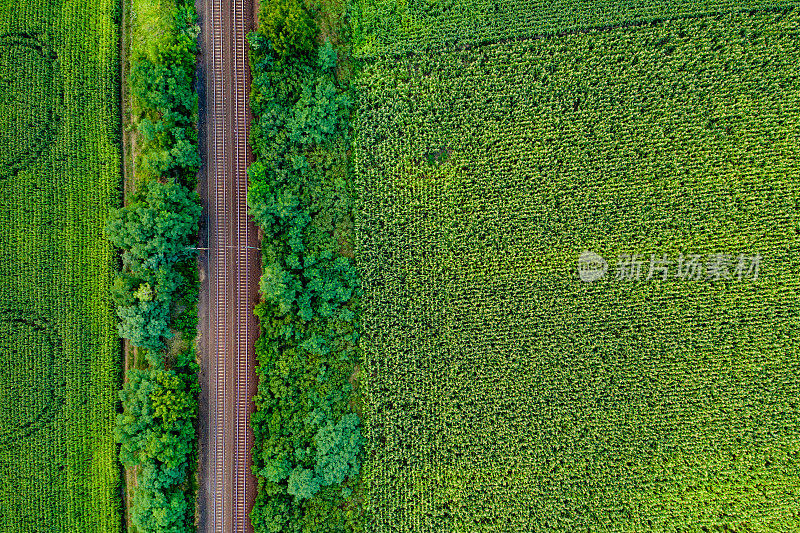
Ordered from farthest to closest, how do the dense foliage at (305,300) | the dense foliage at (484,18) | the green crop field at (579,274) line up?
the dense foliage at (484,18) → the green crop field at (579,274) → the dense foliage at (305,300)

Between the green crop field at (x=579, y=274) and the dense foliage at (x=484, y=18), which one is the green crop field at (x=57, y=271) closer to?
the green crop field at (x=579, y=274)

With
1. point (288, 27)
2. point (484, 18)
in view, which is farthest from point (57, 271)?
point (484, 18)

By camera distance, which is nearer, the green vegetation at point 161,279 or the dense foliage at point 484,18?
the green vegetation at point 161,279

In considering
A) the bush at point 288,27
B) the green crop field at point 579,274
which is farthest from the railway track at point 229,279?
the green crop field at point 579,274

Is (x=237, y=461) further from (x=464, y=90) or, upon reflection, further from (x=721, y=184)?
(x=721, y=184)

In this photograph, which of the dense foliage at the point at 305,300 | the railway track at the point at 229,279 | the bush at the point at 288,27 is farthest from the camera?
the railway track at the point at 229,279

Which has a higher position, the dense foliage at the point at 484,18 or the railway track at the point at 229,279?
the dense foliage at the point at 484,18

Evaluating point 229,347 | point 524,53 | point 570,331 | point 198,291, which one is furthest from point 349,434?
point 524,53

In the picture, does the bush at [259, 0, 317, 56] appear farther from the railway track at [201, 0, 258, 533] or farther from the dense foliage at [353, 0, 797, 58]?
the dense foliage at [353, 0, 797, 58]
